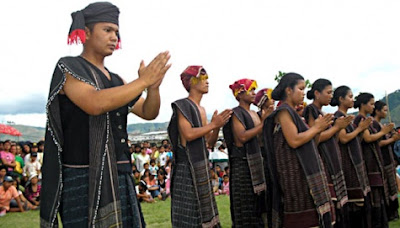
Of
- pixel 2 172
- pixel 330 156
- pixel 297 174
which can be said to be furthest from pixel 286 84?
pixel 2 172

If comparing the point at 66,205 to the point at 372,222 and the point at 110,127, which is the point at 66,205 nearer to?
the point at 110,127

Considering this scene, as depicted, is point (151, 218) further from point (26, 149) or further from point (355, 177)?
point (26, 149)

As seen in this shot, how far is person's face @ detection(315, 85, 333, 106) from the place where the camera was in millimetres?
4969

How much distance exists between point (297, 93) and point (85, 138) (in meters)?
2.48

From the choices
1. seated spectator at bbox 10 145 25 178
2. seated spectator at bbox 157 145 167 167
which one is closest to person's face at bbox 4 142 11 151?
seated spectator at bbox 10 145 25 178

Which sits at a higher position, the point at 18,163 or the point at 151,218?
the point at 18,163

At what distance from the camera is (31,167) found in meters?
10.3

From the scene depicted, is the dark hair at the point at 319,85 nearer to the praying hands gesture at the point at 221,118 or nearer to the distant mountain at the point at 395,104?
the praying hands gesture at the point at 221,118

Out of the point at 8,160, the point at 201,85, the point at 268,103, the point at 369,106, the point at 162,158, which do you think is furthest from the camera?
the point at 162,158

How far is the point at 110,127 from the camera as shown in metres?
2.28

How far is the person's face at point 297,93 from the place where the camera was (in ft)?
13.2

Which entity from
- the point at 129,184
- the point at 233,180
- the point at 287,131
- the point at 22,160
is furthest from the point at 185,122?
the point at 22,160

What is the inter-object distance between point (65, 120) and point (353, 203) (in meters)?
4.41

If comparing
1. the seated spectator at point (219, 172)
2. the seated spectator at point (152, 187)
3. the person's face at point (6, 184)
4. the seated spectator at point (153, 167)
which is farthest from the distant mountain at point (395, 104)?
the person's face at point (6, 184)
